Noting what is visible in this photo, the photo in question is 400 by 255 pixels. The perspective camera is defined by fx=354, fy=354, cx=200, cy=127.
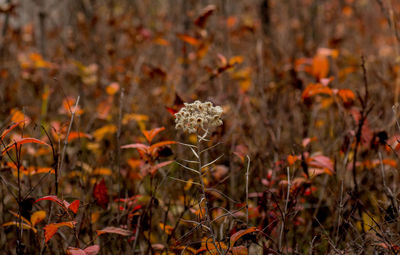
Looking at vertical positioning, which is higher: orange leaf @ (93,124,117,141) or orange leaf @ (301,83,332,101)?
orange leaf @ (301,83,332,101)

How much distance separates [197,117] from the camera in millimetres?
933

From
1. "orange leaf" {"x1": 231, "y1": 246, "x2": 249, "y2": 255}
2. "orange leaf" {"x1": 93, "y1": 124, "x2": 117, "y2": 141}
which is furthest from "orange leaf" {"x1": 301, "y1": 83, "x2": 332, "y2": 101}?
"orange leaf" {"x1": 93, "y1": 124, "x2": 117, "y2": 141}

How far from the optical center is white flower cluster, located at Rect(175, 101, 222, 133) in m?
0.91

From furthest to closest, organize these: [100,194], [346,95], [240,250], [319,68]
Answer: [319,68], [346,95], [100,194], [240,250]

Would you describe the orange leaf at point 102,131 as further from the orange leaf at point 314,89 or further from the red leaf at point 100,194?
the orange leaf at point 314,89

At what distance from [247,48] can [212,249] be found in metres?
3.60

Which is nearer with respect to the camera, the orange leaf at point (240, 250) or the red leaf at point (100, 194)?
the orange leaf at point (240, 250)

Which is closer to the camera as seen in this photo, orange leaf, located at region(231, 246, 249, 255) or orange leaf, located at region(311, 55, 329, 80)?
orange leaf, located at region(231, 246, 249, 255)

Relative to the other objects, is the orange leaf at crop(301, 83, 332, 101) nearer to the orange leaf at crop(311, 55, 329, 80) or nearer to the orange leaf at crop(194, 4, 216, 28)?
the orange leaf at crop(311, 55, 329, 80)

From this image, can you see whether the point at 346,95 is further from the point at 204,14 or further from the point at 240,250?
the point at 240,250

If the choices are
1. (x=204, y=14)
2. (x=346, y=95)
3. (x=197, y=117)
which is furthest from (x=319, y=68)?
(x=197, y=117)

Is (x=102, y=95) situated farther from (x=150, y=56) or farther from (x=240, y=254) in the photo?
(x=240, y=254)

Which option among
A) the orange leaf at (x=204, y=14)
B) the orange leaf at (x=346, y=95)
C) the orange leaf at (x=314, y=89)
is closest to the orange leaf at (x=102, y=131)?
the orange leaf at (x=204, y=14)

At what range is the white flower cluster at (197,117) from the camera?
35.7 inches
